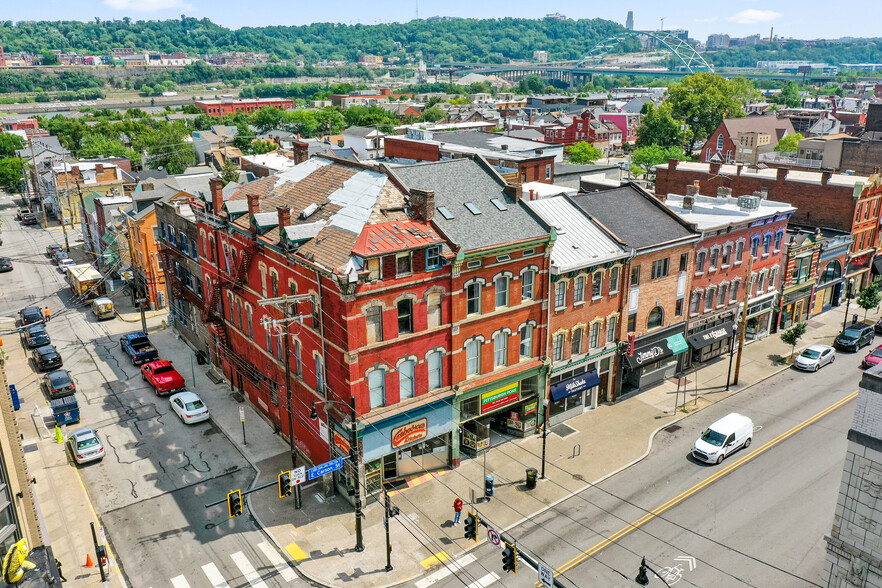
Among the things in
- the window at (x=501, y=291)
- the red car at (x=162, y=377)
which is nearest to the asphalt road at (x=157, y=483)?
Answer: the red car at (x=162, y=377)

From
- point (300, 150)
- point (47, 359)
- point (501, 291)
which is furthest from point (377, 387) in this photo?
point (47, 359)

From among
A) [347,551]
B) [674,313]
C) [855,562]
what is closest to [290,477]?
[347,551]

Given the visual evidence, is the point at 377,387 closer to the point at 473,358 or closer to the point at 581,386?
the point at 473,358

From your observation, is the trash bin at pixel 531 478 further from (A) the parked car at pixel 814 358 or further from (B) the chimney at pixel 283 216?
(A) the parked car at pixel 814 358

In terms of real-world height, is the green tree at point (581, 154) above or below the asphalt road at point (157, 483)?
above

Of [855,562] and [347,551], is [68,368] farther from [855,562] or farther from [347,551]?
[855,562]
